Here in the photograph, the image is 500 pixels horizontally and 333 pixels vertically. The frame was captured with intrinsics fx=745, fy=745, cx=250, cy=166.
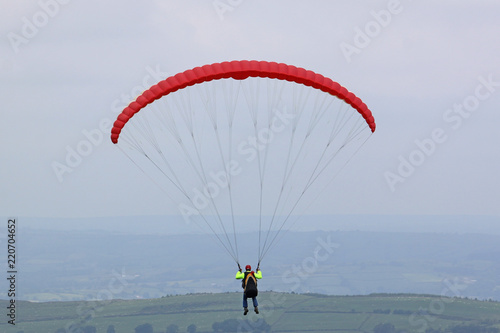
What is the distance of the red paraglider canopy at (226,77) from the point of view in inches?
1505

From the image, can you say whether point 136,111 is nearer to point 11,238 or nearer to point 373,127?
point 373,127

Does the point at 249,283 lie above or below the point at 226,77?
below

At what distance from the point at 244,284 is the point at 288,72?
37.0 feet

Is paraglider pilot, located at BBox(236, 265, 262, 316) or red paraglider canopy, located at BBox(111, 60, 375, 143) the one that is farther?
red paraglider canopy, located at BBox(111, 60, 375, 143)

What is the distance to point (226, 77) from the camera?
127 feet

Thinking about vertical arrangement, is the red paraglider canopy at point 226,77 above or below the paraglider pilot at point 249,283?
above

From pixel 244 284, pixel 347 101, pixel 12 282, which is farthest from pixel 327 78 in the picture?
pixel 12 282

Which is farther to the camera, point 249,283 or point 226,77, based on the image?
point 226,77

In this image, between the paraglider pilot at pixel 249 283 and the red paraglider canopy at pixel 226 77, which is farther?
the red paraglider canopy at pixel 226 77

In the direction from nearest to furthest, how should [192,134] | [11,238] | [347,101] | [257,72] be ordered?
[192,134] < [257,72] < [347,101] < [11,238]

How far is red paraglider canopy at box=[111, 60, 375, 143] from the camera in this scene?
1505 inches

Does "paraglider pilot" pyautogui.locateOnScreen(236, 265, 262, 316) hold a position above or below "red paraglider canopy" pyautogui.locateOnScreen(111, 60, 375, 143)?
below

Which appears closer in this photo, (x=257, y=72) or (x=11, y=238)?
(x=257, y=72)

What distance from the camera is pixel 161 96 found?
3888cm
